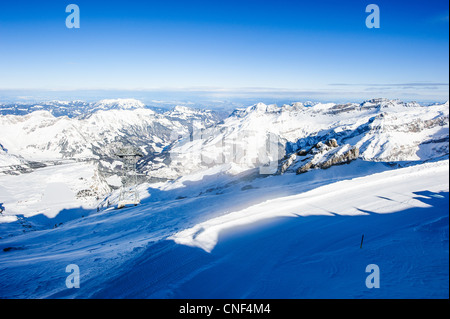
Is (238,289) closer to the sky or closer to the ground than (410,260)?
closer to the ground

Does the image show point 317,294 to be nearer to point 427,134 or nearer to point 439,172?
point 439,172

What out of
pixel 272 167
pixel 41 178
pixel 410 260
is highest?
pixel 410 260

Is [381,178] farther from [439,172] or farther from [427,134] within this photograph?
[427,134]

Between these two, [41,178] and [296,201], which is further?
[41,178]

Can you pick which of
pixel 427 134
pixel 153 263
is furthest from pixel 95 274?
pixel 427 134

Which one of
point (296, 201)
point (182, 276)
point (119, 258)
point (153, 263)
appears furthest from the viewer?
point (296, 201)

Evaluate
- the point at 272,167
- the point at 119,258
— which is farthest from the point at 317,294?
the point at 272,167

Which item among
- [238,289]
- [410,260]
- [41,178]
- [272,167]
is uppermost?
[410,260]
